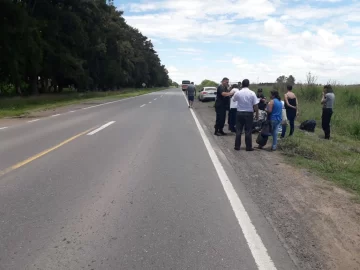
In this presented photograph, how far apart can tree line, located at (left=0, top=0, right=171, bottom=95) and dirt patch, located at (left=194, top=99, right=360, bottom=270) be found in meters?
25.0

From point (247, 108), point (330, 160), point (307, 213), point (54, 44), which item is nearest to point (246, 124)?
point (247, 108)

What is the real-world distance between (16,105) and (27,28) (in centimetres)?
665

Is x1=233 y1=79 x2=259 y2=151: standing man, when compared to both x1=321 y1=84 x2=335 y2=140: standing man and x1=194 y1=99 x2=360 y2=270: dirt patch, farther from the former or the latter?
x1=321 y1=84 x2=335 y2=140: standing man

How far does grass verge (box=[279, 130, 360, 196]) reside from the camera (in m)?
6.88

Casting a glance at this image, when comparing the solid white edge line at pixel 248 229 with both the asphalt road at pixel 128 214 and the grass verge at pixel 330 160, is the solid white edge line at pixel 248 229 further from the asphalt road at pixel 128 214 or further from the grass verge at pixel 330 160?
the grass verge at pixel 330 160

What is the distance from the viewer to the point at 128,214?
4816mm

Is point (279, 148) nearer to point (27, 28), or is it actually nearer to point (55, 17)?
point (27, 28)

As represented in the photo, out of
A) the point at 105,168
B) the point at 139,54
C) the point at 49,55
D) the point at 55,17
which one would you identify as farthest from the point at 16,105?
the point at 139,54

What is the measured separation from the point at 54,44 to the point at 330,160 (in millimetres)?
35408

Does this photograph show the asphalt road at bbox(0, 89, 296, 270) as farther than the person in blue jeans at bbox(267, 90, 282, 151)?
No

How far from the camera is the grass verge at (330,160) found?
6.88m

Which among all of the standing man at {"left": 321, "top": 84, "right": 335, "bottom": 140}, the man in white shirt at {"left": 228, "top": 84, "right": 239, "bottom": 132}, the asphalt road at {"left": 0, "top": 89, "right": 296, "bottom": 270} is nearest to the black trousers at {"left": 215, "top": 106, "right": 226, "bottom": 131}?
the man in white shirt at {"left": 228, "top": 84, "right": 239, "bottom": 132}

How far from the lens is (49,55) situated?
3700 cm

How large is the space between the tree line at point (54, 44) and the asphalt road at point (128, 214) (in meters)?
21.5
